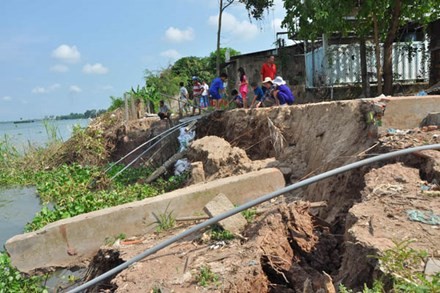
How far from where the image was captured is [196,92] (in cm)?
1591

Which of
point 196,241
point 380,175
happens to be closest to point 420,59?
point 380,175

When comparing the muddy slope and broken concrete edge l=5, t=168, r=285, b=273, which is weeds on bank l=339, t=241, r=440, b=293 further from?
broken concrete edge l=5, t=168, r=285, b=273

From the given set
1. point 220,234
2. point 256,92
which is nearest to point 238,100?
point 256,92

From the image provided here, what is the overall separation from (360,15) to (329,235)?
23.7 ft

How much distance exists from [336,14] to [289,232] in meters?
6.89

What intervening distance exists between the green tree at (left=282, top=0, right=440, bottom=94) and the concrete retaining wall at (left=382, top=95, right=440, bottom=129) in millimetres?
4547

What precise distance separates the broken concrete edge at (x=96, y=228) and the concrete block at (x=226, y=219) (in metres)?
0.85

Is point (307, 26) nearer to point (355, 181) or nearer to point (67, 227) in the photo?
point (355, 181)

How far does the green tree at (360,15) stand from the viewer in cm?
954

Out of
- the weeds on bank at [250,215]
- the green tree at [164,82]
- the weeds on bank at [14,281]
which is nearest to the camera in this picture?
the weeds on bank at [250,215]

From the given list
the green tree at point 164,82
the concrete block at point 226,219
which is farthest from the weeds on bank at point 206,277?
the green tree at point 164,82

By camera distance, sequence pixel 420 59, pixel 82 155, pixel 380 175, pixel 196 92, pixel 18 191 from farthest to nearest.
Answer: pixel 196 92 < pixel 82 155 < pixel 18 191 < pixel 420 59 < pixel 380 175

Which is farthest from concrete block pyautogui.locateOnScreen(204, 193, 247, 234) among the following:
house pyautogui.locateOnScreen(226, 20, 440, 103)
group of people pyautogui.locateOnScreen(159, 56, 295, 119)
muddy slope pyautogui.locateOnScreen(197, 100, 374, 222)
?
house pyautogui.locateOnScreen(226, 20, 440, 103)

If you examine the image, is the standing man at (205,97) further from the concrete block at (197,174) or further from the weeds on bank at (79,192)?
the concrete block at (197,174)
